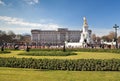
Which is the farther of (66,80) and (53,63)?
(53,63)

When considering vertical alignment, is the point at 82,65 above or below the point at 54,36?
below

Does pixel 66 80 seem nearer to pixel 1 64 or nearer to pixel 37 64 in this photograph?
pixel 37 64

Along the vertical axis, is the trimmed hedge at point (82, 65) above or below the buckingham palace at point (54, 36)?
below

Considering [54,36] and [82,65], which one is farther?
[54,36]

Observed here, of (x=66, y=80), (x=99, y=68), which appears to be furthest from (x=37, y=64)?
(x=66, y=80)

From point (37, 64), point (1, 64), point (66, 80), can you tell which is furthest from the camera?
point (1, 64)

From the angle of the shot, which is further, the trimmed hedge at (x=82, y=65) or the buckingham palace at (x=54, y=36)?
the buckingham palace at (x=54, y=36)

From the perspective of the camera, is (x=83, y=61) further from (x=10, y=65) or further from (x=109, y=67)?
(x=10, y=65)

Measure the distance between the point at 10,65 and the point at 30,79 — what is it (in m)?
6.77

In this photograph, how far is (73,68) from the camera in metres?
17.8

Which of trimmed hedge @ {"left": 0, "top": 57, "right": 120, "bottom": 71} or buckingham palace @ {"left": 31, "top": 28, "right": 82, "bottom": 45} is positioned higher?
buckingham palace @ {"left": 31, "top": 28, "right": 82, "bottom": 45}

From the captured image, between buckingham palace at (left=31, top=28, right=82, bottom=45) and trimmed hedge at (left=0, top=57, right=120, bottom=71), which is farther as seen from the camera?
buckingham palace at (left=31, top=28, right=82, bottom=45)

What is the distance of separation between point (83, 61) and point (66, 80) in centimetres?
492

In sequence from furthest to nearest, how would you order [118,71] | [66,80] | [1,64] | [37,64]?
[1,64] → [37,64] → [118,71] → [66,80]
